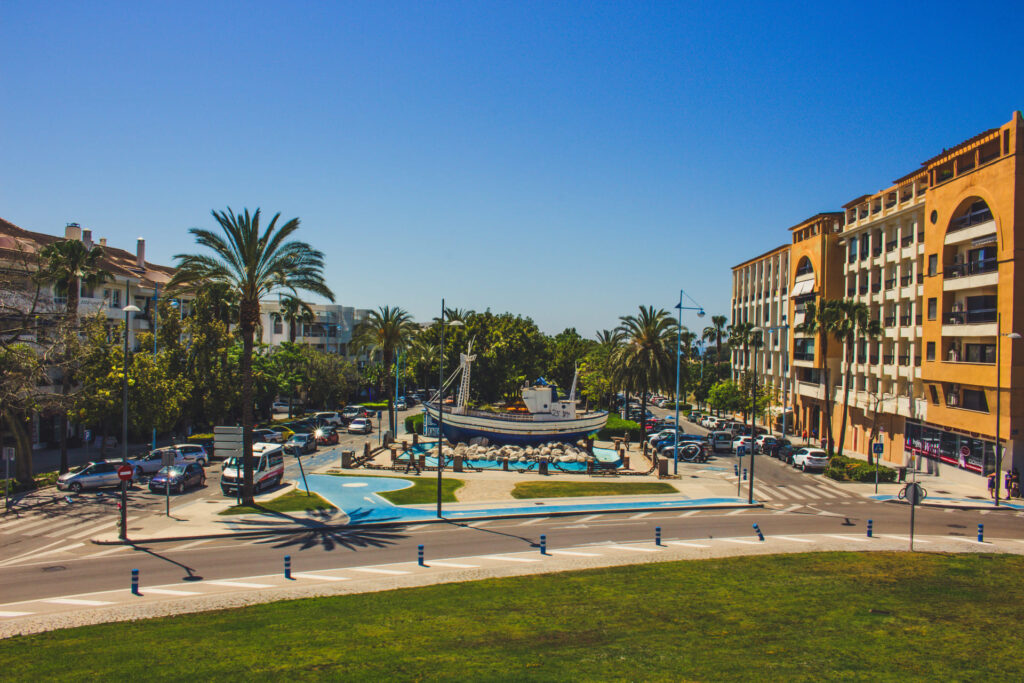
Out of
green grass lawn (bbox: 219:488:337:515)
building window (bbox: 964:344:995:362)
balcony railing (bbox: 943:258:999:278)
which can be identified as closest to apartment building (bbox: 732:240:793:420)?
balcony railing (bbox: 943:258:999:278)

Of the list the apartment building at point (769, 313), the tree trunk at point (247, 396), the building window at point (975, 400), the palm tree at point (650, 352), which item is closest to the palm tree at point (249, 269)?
the tree trunk at point (247, 396)

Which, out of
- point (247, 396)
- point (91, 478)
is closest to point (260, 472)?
point (247, 396)

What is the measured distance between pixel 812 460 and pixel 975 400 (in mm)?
10433

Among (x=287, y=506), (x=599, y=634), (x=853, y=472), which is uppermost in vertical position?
(x=599, y=634)

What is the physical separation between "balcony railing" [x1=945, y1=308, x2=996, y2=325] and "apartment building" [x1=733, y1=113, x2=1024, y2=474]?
0.09m

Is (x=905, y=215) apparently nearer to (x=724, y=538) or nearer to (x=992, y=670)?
(x=724, y=538)

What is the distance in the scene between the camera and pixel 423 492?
3488cm

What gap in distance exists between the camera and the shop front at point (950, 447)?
40.6 meters

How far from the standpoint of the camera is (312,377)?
7306 centimetres

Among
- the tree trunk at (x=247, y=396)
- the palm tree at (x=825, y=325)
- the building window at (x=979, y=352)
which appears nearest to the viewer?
the tree trunk at (x=247, y=396)

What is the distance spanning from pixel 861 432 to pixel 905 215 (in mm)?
18835

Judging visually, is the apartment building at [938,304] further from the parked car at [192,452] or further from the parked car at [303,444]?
the parked car at [192,452]

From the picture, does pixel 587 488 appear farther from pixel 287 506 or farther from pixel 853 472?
pixel 853 472

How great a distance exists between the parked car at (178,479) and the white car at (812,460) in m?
38.8
